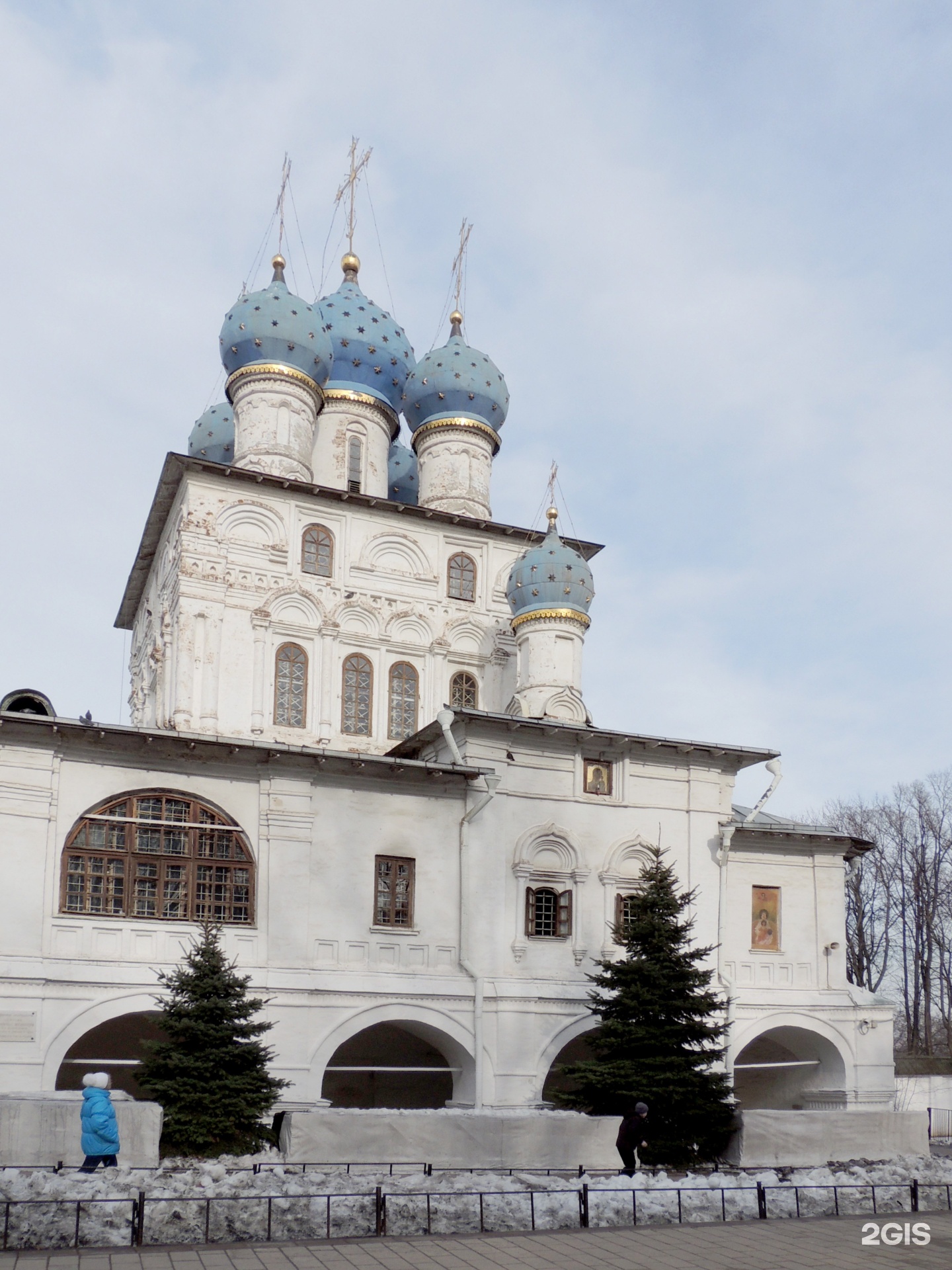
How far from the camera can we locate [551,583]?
2342 centimetres

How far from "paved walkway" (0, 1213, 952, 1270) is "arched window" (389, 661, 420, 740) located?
1488 centimetres

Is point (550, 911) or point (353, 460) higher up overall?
point (353, 460)

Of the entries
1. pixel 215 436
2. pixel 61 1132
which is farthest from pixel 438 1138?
pixel 215 436

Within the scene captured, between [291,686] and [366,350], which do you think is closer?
[291,686]

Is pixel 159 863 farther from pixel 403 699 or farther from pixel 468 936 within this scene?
pixel 403 699

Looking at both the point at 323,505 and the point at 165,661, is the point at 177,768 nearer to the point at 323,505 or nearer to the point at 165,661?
the point at 165,661

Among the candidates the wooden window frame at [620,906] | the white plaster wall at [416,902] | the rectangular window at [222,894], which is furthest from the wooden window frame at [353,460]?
the rectangular window at [222,894]

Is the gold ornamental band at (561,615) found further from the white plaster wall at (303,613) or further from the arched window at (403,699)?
the arched window at (403,699)

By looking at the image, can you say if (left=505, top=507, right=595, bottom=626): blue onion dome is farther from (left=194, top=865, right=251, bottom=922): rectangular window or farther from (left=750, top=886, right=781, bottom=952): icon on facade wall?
(left=194, top=865, right=251, bottom=922): rectangular window

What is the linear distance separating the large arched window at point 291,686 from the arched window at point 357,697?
77 cm

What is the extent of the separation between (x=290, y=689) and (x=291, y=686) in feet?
0.22

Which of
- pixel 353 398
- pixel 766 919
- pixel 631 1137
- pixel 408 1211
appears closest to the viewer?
pixel 408 1211

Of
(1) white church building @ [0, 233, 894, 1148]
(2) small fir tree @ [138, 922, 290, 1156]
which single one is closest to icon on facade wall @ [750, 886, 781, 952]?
(1) white church building @ [0, 233, 894, 1148]

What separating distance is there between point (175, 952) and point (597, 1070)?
224 inches
